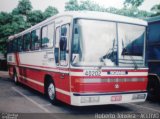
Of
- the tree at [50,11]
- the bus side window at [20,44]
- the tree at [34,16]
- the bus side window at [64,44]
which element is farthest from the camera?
the tree at [50,11]

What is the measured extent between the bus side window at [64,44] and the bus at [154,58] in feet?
11.2

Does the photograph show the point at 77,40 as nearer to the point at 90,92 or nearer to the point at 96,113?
the point at 90,92

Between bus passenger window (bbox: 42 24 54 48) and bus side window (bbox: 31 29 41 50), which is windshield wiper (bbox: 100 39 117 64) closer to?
bus passenger window (bbox: 42 24 54 48)

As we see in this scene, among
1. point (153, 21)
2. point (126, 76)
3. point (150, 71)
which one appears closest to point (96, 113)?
point (126, 76)

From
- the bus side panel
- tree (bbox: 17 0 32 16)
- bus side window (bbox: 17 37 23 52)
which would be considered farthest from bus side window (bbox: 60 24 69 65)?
tree (bbox: 17 0 32 16)

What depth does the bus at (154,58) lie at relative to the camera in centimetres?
1052

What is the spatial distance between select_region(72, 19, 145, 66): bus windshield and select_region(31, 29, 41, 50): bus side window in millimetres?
4020

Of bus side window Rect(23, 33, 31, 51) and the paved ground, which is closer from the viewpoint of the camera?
the paved ground

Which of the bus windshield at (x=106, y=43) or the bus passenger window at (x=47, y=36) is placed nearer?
the bus windshield at (x=106, y=43)

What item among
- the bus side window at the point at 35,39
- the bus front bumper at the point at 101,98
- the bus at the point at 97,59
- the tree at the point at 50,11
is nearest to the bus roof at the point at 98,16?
the bus at the point at 97,59

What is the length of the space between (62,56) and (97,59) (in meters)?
1.29

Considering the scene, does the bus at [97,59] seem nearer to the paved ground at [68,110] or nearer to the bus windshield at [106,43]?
the bus windshield at [106,43]

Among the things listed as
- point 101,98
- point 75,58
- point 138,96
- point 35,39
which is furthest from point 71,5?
point 101,98

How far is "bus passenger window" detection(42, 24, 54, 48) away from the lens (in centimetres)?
1028
